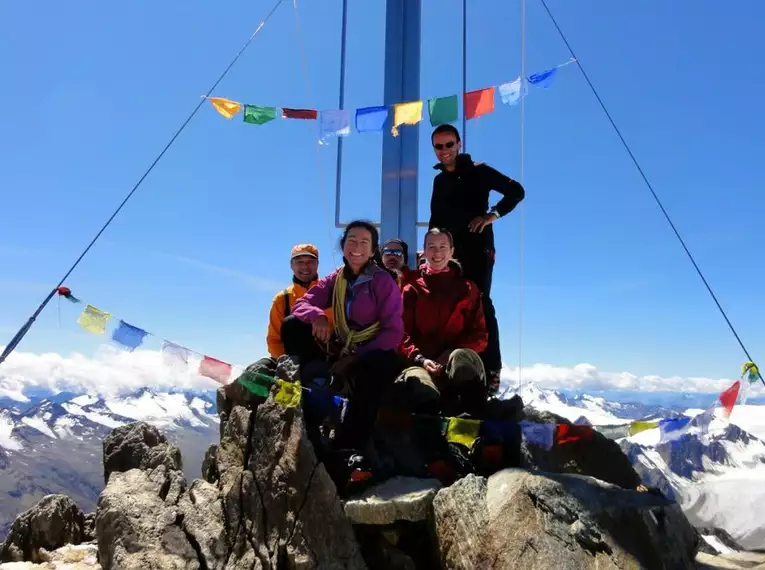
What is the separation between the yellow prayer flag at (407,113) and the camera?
7.69 m

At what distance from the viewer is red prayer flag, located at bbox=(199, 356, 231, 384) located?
4.75m

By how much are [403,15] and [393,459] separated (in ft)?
22.2

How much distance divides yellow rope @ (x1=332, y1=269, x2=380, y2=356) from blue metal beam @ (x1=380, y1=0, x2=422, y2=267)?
11.1 feet

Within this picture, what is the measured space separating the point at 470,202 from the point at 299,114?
4102 mm

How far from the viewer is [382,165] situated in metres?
8.00

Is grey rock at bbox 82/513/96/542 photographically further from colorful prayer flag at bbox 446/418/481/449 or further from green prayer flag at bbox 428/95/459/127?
green prayer flag at bbox 428/95/459/127

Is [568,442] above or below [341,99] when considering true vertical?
below

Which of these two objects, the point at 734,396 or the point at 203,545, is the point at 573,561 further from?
the point at 203,545

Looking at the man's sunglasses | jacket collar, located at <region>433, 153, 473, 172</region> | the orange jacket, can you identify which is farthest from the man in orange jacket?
jacket collar, located at <region>433, 153, 473, 172</region>

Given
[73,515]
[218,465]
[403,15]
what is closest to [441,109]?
[403,15]

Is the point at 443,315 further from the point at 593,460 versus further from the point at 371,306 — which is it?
the point at 593,460

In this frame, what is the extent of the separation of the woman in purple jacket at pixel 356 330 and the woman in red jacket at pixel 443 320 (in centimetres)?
45

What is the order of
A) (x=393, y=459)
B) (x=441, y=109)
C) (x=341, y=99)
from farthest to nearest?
1. (x=341, y=99)
2. (x=441, y=109)
3. (x=393, y=459)

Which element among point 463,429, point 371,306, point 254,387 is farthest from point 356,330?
point 463,429
